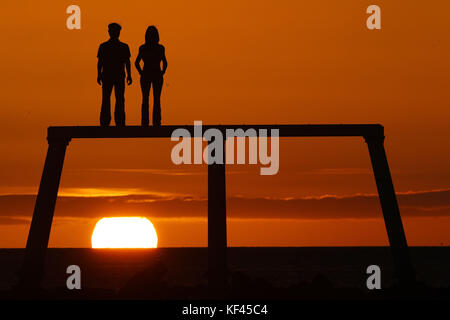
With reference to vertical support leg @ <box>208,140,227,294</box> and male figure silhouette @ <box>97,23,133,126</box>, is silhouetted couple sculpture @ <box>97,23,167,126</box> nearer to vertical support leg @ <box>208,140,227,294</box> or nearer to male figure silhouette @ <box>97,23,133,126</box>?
male figure silhouette @ <box>97,23,133,126</box>

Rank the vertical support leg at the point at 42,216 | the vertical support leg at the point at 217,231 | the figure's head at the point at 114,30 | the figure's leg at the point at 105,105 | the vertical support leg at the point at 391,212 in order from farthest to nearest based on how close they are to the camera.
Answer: the vertical support leg at the point at 42,216
the figure's leg at the point at 105,105
the vertical support leg at the point at 391,212
the figure's head at the point at 114,30
the vertical support leg at the point at 217,231

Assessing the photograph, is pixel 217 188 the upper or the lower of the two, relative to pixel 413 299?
upper

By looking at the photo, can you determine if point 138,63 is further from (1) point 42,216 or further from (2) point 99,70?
(1) point 42,216

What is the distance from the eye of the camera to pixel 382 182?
19.3m

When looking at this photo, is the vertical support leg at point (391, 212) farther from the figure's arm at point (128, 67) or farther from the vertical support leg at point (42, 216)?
the vertical support leg at point (42, 216)

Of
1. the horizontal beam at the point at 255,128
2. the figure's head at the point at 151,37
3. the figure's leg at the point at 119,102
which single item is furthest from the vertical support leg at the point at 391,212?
the figure's leg at the point at 119,102

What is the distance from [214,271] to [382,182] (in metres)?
4.17

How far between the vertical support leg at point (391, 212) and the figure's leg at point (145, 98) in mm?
4895

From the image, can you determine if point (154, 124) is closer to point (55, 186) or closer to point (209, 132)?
point (209, 132)

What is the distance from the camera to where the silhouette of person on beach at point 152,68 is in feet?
61.8

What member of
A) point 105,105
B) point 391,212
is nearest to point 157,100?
point 105,105

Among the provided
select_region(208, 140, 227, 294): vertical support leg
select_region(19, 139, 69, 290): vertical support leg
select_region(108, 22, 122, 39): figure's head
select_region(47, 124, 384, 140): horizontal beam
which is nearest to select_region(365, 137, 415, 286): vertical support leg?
select_region(47, 124, 384, 140): horizontal beam

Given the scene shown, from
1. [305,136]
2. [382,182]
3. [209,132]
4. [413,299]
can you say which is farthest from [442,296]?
[209,132]
